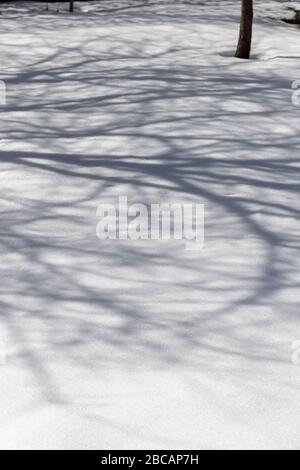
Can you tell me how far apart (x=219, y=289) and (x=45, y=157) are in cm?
282

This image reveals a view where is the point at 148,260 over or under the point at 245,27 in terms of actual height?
under

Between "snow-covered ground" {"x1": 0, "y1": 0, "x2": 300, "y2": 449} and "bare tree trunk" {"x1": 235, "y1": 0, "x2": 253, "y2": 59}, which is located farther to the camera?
"bare tree trunk" {"x1": 235, "y1": 0, "x2": 253, "y2": 59}

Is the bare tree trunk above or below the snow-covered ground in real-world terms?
above

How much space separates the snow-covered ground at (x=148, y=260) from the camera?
351 cm

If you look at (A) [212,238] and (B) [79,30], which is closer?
(A) [212,238]

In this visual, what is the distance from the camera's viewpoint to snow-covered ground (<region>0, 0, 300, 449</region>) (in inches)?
138

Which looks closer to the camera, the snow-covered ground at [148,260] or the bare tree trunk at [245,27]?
the snow-covered ground at [148,260]

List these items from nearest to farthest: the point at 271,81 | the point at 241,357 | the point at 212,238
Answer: the point at 241,357, the point at 212,238, the point at 271,81

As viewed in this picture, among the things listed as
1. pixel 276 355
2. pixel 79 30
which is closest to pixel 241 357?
pixel 276 355

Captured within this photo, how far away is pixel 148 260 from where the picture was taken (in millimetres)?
5082

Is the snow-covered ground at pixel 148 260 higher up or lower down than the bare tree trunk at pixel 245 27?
lower down

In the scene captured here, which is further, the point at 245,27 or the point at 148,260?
the point at 245,27

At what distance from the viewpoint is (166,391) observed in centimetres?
365
